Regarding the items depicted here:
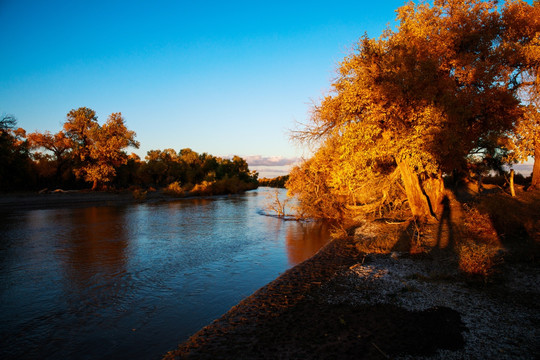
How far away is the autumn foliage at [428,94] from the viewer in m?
13.2

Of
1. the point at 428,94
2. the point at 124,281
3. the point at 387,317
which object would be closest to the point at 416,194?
the point at 428,94

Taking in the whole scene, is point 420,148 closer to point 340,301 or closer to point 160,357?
point 340,301

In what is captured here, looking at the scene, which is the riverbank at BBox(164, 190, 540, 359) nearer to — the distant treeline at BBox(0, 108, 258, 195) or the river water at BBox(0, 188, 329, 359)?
the river water at BBox(0, 188, 329, 359)

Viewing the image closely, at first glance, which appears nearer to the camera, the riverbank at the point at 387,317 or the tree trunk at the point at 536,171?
the riverbank at the point at 387,317

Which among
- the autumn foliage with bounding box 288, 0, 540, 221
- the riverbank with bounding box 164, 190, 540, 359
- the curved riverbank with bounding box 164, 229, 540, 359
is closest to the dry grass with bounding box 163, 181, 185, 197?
the autumn foliage with bounding box 288, 0, 540, 221

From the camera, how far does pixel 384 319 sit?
5961 mm

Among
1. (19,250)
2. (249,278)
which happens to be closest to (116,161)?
(19,250)

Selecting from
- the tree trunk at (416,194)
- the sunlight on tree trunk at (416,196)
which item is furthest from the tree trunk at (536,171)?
the sunlight on tree trunk at (416,196)

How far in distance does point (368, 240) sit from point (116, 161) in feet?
151

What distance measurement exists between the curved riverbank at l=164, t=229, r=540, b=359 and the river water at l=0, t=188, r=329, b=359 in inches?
54.3

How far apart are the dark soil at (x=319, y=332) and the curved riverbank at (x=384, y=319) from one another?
2cm

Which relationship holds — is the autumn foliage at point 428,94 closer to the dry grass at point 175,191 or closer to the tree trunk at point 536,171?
the tree trunk at point 536,171

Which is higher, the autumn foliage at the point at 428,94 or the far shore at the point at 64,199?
the autumn foliage at the point at 428,94

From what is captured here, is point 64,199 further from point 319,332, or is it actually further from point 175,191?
point 319,332
